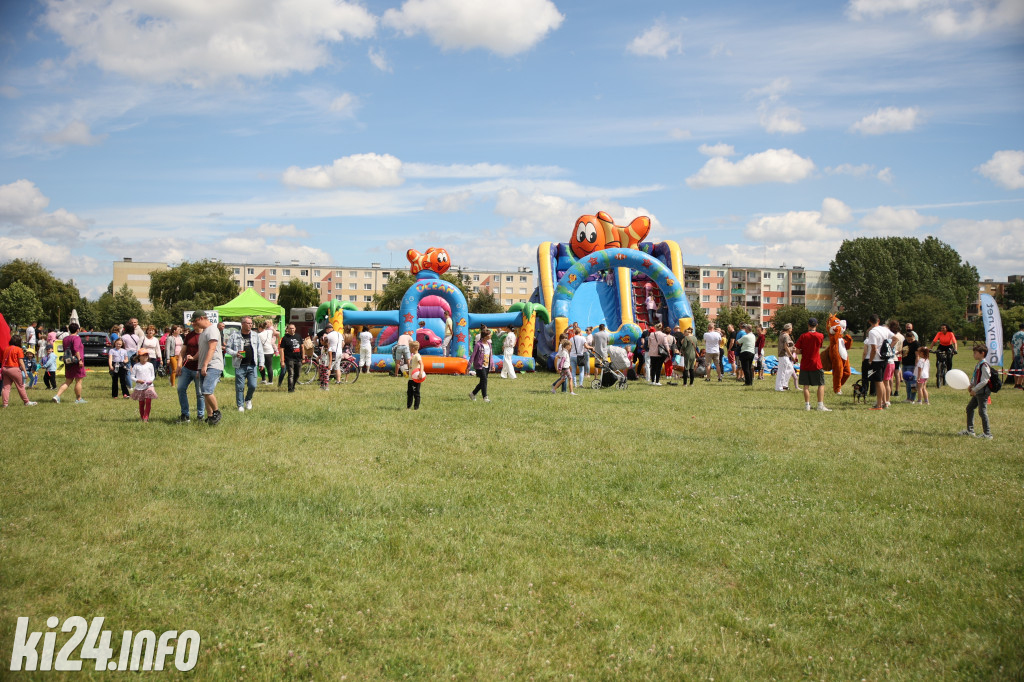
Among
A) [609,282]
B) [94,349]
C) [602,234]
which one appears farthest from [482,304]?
[94,349]

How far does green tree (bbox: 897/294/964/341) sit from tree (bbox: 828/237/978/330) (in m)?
10.5

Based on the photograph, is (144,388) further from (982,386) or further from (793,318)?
(793,318)

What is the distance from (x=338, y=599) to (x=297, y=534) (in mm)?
1366

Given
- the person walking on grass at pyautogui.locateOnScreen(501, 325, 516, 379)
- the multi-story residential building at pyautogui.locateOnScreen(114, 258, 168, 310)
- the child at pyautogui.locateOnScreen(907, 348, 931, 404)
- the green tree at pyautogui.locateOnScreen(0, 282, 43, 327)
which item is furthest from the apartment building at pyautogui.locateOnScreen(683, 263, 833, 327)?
the child at pyautogui.locateOnScreen(907, 348, 931, 404)

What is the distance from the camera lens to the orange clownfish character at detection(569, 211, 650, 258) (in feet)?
88.3

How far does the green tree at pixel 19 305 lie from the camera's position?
182 ft

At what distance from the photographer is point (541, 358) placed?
24.6 metres

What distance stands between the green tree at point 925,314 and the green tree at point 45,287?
77.1 m

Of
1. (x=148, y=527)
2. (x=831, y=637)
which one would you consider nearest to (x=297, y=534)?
(x=148, y=527)

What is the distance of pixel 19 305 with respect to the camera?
56.3 meters

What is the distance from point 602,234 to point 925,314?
5133 centimetres

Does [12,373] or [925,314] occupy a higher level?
[925,314]

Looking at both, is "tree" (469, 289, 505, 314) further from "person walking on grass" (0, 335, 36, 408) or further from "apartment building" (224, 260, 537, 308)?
"person walking on grass" (0, 335, 36, 408)

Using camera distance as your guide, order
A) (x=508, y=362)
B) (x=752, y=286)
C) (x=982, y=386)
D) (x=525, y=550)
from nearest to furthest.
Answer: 1. (x=525, y=550)
2. (x=982, y=386)
3. (x=508, y=362)
4. (x=752, y=286)
